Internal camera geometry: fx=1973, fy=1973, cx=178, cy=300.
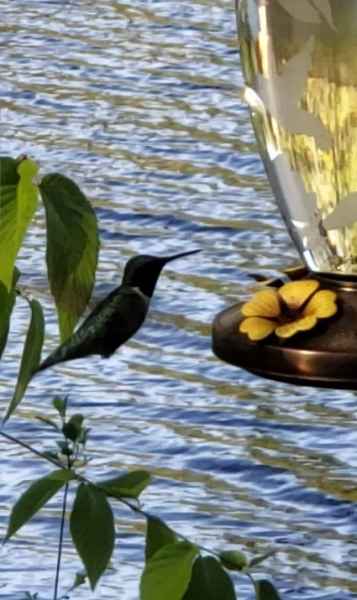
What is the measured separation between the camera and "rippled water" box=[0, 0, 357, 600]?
142 inches

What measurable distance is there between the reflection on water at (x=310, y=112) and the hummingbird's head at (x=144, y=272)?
0.12 meters

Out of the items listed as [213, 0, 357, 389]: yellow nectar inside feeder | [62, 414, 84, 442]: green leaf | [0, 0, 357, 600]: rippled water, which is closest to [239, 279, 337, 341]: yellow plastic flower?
[213, 0, 357, 389]: yellow nectar inside feeder

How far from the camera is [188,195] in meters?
5.70

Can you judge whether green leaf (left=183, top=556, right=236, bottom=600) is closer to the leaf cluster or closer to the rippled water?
the leaf cluster

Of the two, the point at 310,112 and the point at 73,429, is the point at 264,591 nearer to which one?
the point at 73,429

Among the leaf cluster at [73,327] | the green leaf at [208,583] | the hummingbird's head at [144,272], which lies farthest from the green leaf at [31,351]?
the hummingbird's head at [144,272]

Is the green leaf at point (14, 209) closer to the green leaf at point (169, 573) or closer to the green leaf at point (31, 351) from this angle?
the green leaf at point (31, 351)

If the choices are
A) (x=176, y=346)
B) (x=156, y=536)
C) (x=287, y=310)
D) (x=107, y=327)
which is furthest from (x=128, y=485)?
(x=176, y=346)

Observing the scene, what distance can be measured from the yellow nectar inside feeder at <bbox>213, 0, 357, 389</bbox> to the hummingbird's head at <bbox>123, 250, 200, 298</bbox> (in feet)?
0.20

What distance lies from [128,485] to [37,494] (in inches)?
1.9

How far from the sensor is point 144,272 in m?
1.20

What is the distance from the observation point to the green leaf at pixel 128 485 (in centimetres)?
98

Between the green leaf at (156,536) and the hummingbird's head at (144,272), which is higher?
the hummingbird's head at (144,272)

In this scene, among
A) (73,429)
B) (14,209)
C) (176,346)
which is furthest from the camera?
(176,346)
